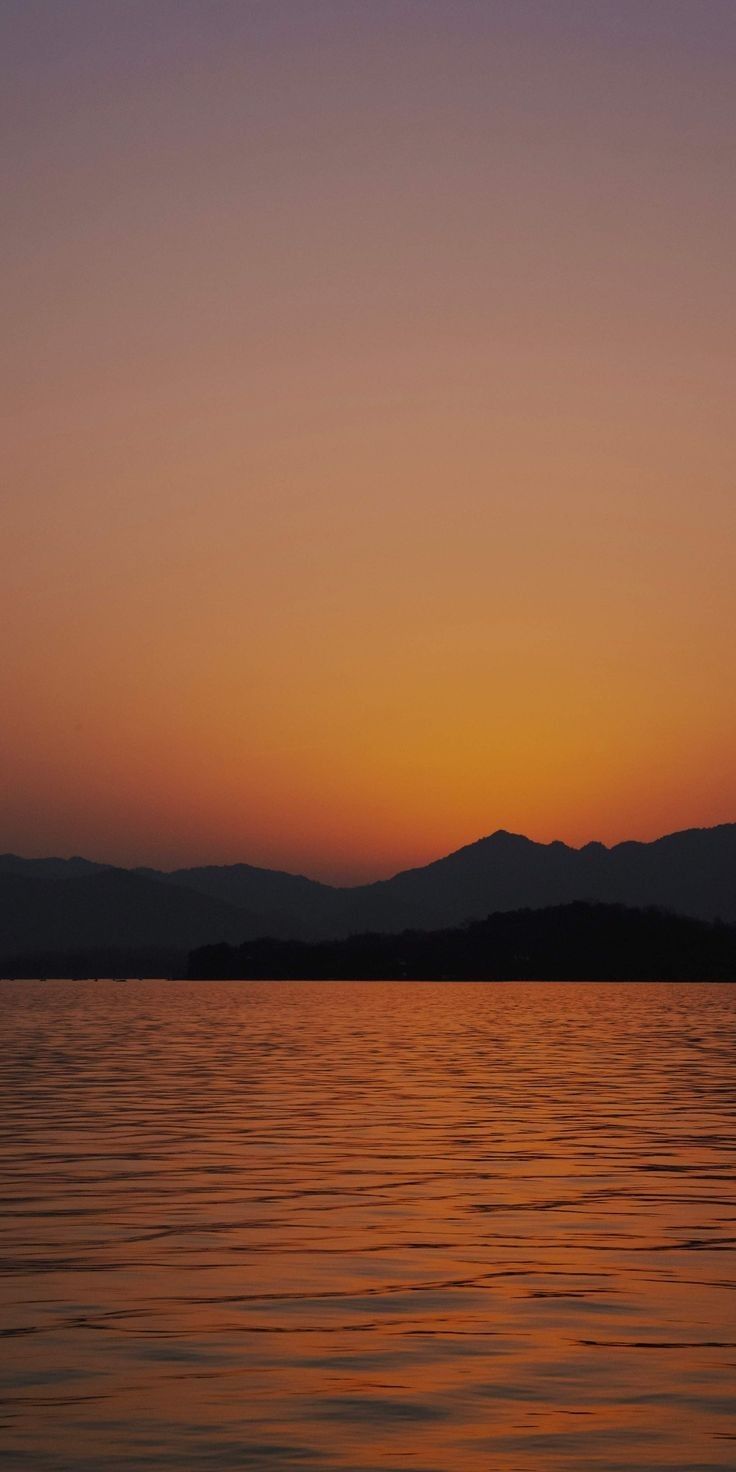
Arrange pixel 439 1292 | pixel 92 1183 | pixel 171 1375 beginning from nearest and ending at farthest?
pixel 171 1375
pixel 439 1292
pixel 92 1183

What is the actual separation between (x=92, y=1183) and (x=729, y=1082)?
31153 mm

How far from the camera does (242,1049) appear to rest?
8375 cm

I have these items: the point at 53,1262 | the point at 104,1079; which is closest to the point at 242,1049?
the point at 104,1079

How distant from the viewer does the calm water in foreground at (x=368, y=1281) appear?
15.5 m

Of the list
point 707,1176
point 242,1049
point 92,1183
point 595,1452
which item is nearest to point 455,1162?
point 707,1176

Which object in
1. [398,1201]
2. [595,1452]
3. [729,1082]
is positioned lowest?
[595,1452]

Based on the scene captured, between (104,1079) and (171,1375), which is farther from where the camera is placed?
(104,1079)

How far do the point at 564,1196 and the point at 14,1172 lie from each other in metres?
10.5

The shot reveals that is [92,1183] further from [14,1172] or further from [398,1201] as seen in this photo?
[398,1201]

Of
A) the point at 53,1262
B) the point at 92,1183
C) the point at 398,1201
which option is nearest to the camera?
the point at 53,1262

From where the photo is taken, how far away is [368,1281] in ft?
75.5

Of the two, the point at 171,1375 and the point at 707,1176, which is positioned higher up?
the point at 707,1176

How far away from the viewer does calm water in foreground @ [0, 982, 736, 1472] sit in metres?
15.5

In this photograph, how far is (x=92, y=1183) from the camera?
32.6 meters
